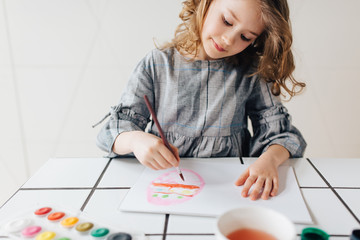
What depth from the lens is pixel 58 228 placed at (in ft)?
1.51

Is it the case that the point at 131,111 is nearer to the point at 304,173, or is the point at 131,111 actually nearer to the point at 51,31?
the point at 304,173

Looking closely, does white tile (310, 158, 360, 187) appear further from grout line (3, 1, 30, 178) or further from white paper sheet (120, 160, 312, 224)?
grout line (3, 1, 30, 178)

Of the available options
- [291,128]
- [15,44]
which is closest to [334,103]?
[291,128]

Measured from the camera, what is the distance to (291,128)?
831 millimetres

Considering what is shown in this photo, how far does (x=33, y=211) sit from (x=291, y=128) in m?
0.66

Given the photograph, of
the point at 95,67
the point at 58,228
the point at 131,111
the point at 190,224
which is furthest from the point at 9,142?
the point at 190,224

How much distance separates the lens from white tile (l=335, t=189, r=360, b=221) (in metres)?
0.52

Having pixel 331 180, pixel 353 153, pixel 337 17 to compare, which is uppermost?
pixel 337 17

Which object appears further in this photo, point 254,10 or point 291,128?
point 291,128

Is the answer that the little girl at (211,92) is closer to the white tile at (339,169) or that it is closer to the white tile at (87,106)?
the white tile at (339,169)

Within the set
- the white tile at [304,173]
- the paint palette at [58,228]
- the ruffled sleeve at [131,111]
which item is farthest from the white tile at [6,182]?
the white tile at [304,173]

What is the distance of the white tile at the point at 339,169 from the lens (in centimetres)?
62

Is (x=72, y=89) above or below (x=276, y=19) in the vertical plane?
above

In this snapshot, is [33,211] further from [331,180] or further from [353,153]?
[353,153]
